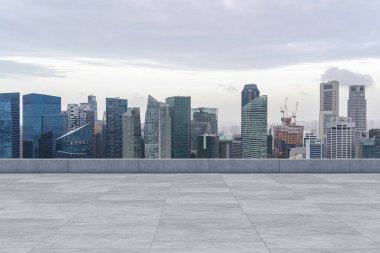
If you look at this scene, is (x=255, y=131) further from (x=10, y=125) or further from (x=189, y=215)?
(x=189, y=215)

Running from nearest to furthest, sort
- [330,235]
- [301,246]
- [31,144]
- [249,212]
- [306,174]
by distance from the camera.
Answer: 1. [301,246]
2. [330,235]
3. [249,212]
4. [306,174]
5. [31,144]

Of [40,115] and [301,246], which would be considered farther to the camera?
[40,115]

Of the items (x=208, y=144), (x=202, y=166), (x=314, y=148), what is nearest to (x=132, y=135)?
(x=208, y=144)

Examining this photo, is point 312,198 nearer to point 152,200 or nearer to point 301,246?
point 152,200

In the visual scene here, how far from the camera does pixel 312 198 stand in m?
18.5

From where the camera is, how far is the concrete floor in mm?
11195

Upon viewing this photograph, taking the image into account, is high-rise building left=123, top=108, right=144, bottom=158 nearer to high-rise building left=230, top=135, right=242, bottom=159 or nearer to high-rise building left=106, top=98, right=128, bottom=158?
high-rise building left=106, top=98, right=128, bottom=158

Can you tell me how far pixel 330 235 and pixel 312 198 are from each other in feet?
21.2

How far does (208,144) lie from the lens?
5610 inches

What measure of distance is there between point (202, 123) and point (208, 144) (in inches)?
790

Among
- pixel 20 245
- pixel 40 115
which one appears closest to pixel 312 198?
pixel 20 245

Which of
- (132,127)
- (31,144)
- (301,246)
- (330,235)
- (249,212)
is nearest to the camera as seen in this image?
(301,246)

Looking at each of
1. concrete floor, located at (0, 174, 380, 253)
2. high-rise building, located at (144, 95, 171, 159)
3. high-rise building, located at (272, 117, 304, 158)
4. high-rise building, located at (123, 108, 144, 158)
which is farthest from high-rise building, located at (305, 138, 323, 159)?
concrete floor, located at (0, 174, 380, 253)

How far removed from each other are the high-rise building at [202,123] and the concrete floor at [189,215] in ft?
388
